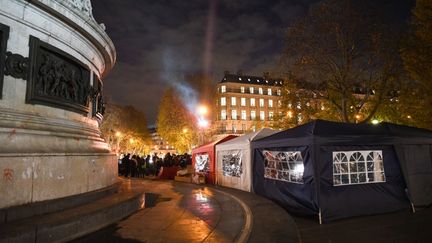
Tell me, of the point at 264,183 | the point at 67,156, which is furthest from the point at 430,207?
the point at 67,156

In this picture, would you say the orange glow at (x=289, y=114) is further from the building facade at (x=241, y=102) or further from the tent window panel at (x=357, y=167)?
the building facade at (x=241, y=102)

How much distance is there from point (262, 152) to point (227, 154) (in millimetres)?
3150

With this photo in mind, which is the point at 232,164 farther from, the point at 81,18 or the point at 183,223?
the point at 81,18

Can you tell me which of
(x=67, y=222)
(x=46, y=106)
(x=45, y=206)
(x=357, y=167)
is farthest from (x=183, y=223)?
(x=357, y=167)

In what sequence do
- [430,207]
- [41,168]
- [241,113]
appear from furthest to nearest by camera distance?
[241,113] → [430,207] → [41,168]

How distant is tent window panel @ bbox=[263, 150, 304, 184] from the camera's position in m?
8.76

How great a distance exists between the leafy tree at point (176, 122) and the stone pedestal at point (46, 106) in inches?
1319

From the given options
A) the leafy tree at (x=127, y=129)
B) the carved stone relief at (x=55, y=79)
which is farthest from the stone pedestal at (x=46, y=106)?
the leafy tree at (x=127, y=129)

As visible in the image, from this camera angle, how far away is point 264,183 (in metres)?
10.7

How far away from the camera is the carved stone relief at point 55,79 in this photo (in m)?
6.25

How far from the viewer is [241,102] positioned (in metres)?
75.1

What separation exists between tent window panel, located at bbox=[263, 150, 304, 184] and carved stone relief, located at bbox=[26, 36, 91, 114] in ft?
20.3

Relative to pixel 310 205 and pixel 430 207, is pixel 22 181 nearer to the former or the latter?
pixel 310 205

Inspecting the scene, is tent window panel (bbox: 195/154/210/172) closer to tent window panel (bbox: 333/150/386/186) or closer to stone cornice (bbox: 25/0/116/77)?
stone cornice (bbox: 25/0/116/77)
